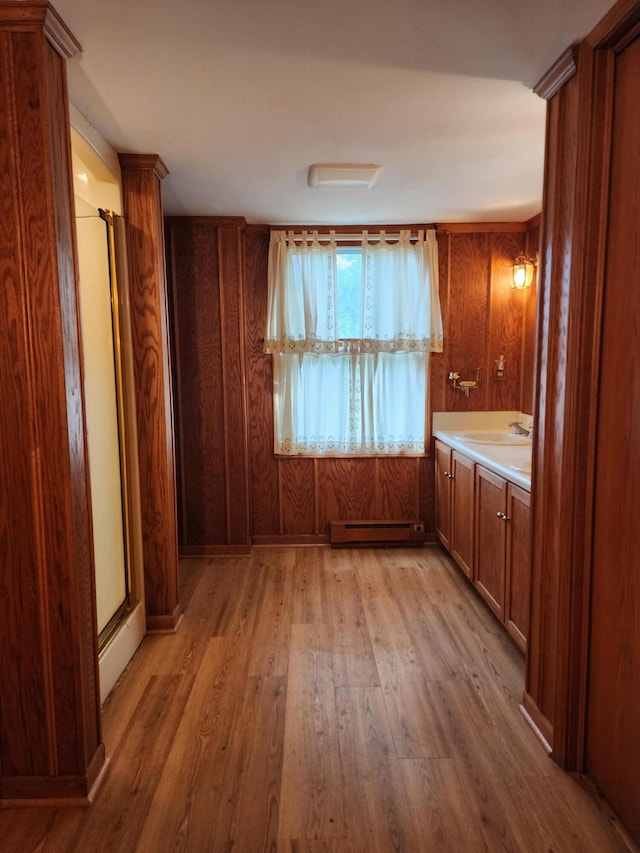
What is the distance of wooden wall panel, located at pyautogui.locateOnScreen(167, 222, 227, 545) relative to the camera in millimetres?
3693

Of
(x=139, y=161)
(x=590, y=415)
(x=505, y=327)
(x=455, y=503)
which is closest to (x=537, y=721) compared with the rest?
(x=590, y=415)

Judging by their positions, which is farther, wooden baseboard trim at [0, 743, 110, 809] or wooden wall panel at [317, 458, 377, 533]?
wooden wall panel at [317, 458, 377, 533]

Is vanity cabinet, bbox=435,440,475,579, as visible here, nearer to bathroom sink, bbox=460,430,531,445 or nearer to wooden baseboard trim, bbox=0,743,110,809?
bathroom sink, bbox=460,430,531,445

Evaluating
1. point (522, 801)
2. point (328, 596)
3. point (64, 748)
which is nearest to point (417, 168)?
point (328, 596)

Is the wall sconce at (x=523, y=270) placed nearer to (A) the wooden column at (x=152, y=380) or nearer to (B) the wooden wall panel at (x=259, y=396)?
(B) the wooden wall panel at (x=259, y=396)

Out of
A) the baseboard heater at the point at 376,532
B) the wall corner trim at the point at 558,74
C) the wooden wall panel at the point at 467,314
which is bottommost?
the baseboard heater at the point at 376,532

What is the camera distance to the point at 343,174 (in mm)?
2695

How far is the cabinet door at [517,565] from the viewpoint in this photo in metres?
2.38

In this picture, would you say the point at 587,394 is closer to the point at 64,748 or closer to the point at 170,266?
the point at 64,748

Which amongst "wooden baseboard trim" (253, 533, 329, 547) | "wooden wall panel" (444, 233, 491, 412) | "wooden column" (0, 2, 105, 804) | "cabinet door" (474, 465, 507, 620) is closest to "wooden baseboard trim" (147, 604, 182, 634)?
"wooden column" (0, 2, 105, 804)

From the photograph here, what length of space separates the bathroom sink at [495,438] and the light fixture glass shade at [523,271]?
1.08 meters

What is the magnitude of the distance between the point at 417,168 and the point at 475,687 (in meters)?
2.53

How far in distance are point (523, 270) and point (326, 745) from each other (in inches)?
128

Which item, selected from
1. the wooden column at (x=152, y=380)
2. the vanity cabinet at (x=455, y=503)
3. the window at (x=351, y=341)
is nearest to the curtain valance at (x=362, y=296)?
the window at (x=351, y=341)
